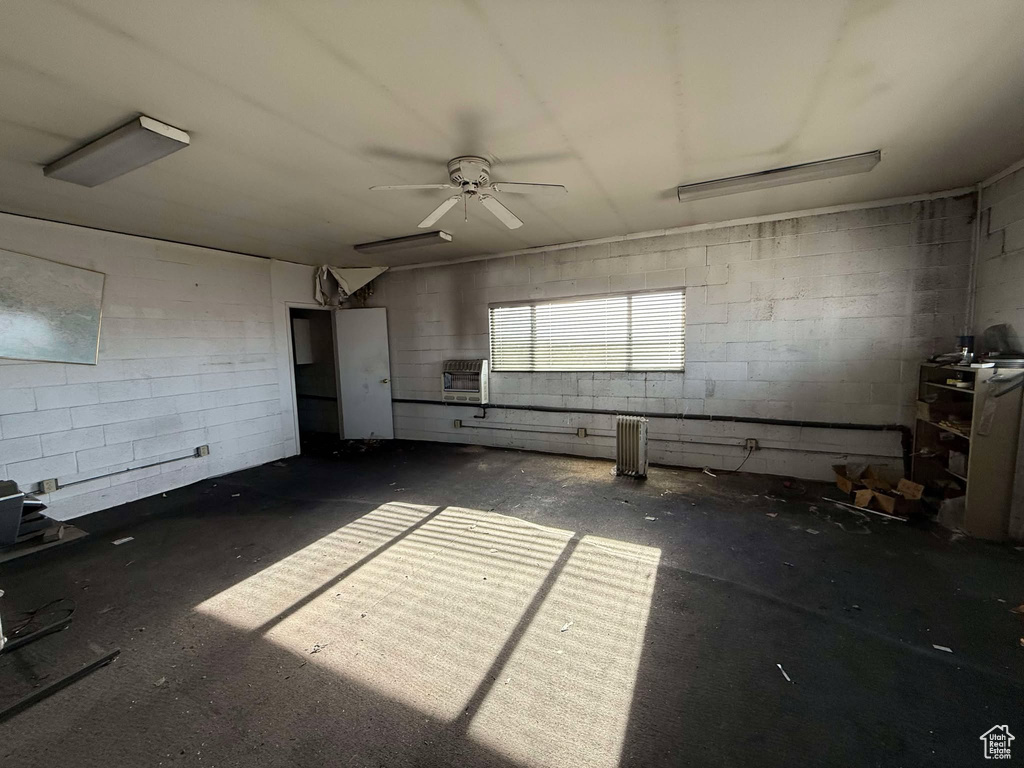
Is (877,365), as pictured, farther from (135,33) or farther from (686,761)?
(135,33)

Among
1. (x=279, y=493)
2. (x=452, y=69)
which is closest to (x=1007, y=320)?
(x=452, y=69)

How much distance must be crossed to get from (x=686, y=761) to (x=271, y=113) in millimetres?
3377

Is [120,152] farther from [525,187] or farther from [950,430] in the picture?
[950,430]

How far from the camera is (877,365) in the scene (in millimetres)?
3773

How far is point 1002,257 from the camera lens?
10.0 feet

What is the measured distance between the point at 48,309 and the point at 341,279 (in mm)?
2957

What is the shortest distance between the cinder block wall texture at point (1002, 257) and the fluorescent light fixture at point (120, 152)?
5.52 metres

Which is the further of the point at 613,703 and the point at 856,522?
the point at 856,522

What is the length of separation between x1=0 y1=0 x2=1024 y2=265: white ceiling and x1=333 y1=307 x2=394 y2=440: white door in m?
2.87

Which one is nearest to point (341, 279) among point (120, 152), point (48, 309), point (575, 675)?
point (48, 309)

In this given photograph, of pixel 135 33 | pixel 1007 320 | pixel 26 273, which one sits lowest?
pixel 1007 320

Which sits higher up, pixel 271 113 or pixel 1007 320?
pixel 271 113

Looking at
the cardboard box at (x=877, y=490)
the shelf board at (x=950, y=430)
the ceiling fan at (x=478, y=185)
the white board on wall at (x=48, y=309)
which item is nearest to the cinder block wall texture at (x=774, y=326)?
the cardboard box at (x=877, y=490)

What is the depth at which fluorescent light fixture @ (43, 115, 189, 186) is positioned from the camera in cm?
214
